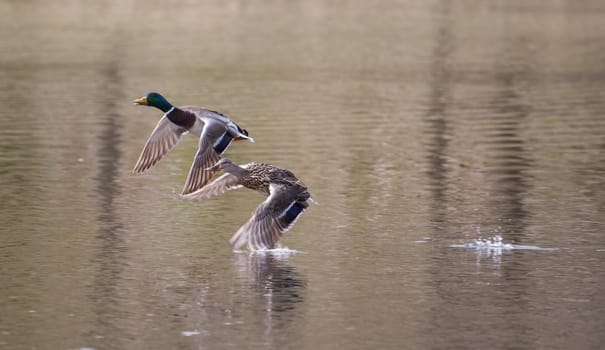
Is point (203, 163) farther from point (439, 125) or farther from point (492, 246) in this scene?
point (439, 125)

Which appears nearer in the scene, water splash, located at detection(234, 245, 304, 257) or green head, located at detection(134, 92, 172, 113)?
water splash, located at detection(234, 245, 304, 257)

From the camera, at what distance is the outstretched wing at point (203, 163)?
14328mm

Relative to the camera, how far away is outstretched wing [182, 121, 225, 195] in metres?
14.3

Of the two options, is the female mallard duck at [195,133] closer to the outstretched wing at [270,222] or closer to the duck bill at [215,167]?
the duck bill at [215,167]

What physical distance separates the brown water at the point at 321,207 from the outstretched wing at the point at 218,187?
449 millimetres

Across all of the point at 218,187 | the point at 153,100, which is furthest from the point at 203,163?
the point at 153,100

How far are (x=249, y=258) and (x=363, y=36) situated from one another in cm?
3295

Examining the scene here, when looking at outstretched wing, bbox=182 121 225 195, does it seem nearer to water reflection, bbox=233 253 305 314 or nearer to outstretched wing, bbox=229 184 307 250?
water reflection, bbox=233 253 305 314

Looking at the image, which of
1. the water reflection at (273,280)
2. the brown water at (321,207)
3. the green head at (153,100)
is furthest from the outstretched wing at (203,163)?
the water reflection at (273,280)

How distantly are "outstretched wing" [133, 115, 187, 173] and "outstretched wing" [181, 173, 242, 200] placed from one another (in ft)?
3.63

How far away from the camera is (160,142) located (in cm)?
1538

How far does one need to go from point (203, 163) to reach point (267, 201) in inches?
58.1

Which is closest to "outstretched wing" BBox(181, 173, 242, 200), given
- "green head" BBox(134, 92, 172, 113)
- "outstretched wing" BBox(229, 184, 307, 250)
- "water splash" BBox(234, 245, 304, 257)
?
"water splash" BBox(234, 245, 304, 257)

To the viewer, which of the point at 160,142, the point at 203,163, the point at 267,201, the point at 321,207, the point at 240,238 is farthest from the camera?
the point at 321,207
